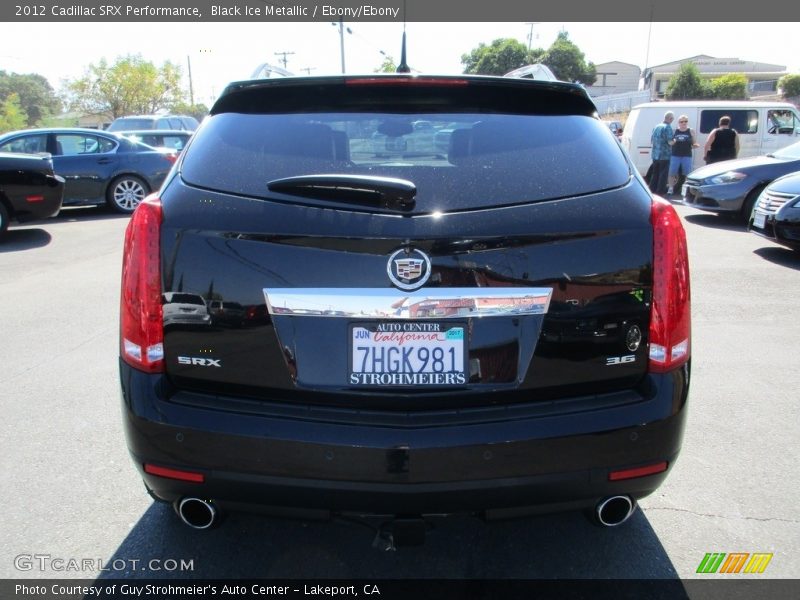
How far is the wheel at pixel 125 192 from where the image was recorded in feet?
42.6

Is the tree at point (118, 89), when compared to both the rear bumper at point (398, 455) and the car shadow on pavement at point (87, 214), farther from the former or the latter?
the rear bumper at point (398, 455)

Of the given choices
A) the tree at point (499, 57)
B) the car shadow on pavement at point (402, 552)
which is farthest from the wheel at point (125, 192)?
the tree at point (499, 57)

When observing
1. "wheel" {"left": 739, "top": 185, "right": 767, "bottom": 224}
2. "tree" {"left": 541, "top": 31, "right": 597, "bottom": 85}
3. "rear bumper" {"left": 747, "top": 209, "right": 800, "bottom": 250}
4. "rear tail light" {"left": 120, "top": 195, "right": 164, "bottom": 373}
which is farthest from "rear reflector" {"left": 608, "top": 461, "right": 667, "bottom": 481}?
"tree" {"left": 541, "top": 31, "right": 597, "bottom": 85}

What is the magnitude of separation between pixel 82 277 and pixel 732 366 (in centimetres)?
669

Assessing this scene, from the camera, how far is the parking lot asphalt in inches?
102

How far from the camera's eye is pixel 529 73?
3408 mm

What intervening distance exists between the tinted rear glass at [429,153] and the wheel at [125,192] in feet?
38.2

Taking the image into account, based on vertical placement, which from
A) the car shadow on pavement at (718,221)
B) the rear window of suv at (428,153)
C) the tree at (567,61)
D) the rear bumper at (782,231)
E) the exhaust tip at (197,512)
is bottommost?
the car shadow on pavement at (718,221)

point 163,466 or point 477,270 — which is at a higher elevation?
point 477,270

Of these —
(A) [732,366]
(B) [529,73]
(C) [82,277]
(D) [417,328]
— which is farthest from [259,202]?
(C) [82,277]

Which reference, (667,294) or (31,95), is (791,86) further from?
(31,95)

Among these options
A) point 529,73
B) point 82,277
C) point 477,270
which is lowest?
point 82,277

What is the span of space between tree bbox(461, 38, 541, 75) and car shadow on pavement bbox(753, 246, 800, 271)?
68096 millimetres

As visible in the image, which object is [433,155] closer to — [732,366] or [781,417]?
[781,417]
